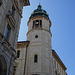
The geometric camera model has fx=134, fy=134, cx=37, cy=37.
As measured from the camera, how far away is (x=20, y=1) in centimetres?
1928

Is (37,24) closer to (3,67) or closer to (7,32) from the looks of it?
(7,32)

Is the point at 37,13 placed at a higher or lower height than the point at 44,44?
higher

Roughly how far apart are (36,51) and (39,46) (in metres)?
1.26

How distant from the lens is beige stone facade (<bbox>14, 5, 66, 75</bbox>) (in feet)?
79.9

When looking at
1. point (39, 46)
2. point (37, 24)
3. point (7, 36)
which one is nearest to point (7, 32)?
point (7, 36)

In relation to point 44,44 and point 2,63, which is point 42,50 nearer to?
point 44,44

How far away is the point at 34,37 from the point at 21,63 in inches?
252

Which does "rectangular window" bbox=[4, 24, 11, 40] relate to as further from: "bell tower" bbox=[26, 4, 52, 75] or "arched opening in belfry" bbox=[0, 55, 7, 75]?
"bell tower" bbox=[26, 4, 52, 75]

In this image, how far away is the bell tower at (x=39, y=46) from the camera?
24.4 m

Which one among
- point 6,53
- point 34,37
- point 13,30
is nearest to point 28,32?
point 34,37

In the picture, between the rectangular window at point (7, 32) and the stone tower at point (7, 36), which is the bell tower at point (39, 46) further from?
the rectangular window at point (7, 32)

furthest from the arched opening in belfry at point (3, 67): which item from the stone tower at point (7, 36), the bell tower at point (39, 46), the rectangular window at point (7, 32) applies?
the bell tower at point (39, 46)

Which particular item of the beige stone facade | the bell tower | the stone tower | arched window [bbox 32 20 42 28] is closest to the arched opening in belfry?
the stone tower

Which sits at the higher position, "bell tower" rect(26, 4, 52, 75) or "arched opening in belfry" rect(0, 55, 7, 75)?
"bell tower" rect(26, 4, 52, 75)
